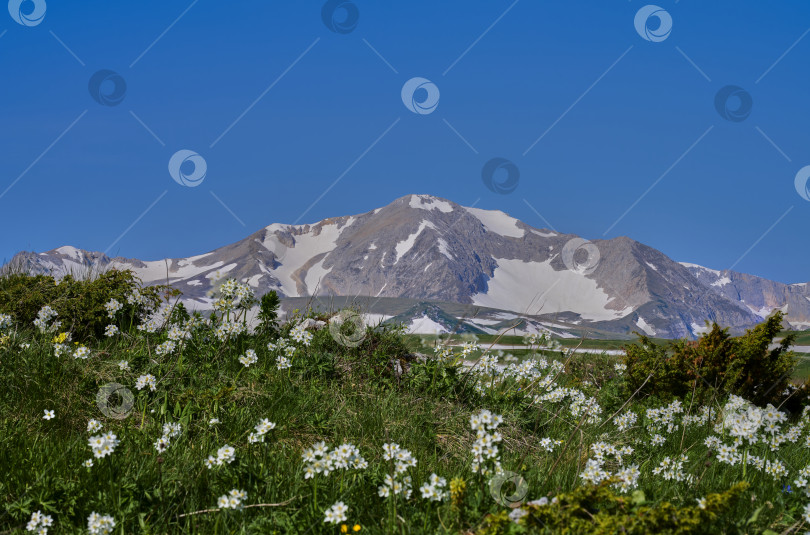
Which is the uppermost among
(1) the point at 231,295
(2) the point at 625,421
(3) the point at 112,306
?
(3) the point at 112,306

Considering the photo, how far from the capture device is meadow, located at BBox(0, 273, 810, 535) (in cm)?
306

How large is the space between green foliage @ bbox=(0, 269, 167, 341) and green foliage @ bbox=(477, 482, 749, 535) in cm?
606

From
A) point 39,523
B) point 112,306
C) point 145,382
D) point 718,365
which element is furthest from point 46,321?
point 718,365

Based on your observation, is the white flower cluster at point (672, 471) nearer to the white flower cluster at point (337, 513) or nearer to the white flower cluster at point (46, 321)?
the white flower cluster at point (337, 513)

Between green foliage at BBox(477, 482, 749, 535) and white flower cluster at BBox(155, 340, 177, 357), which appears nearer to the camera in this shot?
green foliage at BBox(477, 482, 749, 535)

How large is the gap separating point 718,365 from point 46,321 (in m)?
9.84

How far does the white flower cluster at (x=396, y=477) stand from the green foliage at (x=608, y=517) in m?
0.56

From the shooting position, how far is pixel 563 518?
258 centimetres

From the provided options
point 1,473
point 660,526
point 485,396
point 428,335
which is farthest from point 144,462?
point 428,335

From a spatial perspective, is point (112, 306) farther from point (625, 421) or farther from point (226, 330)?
point (625, 421)

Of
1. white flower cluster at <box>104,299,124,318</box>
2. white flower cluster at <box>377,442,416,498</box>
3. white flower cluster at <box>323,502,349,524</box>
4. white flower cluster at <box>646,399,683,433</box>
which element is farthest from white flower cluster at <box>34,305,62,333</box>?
white flower cluster at <box>646,399,683,433</box>

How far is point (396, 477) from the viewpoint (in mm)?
3266

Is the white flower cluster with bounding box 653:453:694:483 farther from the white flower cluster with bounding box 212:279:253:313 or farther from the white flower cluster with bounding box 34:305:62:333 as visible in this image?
the white flower cluster with bounding box 34:305:62:333

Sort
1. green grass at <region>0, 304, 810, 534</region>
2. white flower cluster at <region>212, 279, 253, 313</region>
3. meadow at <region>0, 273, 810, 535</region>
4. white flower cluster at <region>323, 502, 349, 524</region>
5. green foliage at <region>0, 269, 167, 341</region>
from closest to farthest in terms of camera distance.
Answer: white flower cluster at <region>323, 502, 349, 524</region> → meadow at <region>0, 273, 810, 535</region> → green grass at <region>0, 304, 810, 534</region> → white flower cluster at <region>212, 279, 253, 313</region> → green foliage at <region>0, 269, 167, 341</region>
